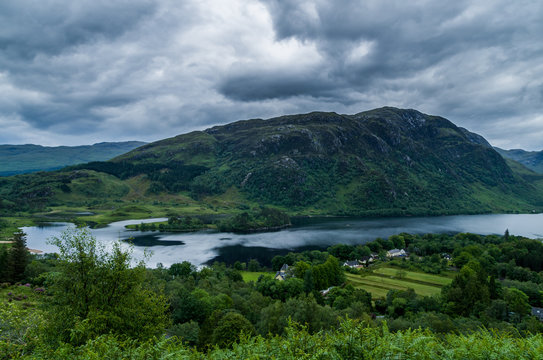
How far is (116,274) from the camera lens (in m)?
16.9

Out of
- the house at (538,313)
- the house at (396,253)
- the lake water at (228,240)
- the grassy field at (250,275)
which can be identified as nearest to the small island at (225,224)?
the lake water at (228,240)

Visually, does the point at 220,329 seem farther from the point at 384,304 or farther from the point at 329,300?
the point at 384,304

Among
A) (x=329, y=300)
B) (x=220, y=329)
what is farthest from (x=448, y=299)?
(x=220, y=329)

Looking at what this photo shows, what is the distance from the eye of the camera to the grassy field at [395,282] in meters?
60.3

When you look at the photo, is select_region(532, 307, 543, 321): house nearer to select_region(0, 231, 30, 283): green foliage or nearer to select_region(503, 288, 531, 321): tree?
select_region(503, 288, 531, 321): tree

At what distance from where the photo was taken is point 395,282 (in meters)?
66.0

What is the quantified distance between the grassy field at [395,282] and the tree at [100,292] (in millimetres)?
49909

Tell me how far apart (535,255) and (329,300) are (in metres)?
68.6

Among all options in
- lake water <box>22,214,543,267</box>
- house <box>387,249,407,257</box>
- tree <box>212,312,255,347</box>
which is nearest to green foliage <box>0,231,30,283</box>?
tree <box>212,312,255,347</box>

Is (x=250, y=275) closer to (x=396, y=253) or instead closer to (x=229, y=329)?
(x=229, y=329)

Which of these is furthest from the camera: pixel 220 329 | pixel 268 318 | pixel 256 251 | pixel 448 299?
pixel 256 251

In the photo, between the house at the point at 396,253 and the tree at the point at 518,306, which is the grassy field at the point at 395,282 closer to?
the tree at the point at 518,306

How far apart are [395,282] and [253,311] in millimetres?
40254

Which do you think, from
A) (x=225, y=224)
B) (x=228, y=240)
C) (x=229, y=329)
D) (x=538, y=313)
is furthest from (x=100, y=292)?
(x=225, y=224)
